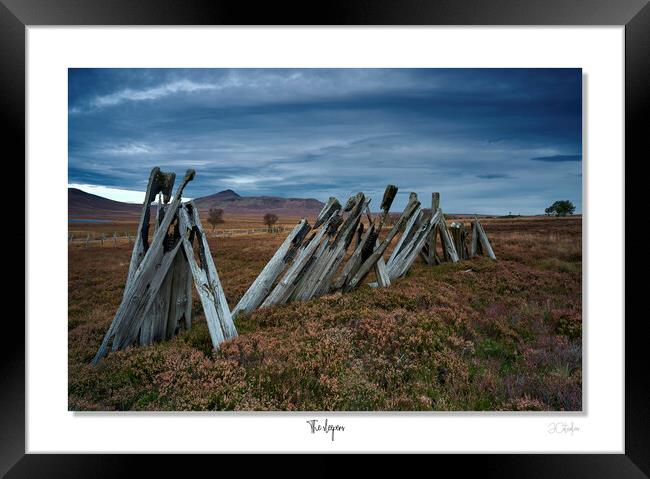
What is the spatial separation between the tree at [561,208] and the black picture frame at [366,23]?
760 millimetres

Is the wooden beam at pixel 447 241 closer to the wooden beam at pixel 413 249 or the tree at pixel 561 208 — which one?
the wooden beam at pixel 413 249

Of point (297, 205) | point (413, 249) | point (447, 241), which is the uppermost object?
point (297, 205)

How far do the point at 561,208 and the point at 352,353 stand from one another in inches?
142

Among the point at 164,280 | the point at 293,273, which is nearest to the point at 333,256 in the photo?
the point at 293,273

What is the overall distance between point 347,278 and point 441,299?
1.99m

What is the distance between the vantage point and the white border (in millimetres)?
3928

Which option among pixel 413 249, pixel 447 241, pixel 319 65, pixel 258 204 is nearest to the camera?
pixel 319 65

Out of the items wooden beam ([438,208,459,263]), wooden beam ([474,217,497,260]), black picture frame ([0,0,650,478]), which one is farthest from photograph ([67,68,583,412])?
wooden beam ([474,217,497,260])

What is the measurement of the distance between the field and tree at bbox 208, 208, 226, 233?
1403 millimetres

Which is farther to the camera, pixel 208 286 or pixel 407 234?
pixel 407 234

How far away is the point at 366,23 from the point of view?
3719mm
